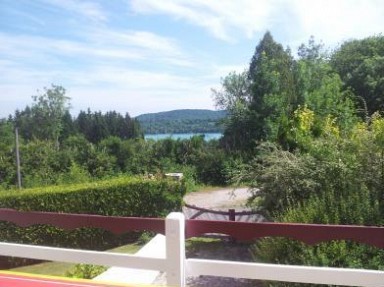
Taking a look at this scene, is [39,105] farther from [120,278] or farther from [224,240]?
[120,278]

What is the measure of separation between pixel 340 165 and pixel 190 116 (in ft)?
185

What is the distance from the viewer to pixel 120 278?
4.70 m

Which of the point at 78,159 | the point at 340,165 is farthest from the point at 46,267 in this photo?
the point at 78,159

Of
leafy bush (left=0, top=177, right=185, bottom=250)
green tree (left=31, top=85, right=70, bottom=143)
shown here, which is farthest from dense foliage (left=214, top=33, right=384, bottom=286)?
green tree (left=31, top=85, right=70, bottom=143)

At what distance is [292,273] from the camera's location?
2.10 metres

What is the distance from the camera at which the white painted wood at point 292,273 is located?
201 cm

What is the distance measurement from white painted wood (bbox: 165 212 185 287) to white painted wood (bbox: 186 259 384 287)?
76mm

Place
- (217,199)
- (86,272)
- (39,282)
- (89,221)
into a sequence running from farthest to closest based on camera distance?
1. (217,199)
2. (86,272)
3. (89,221)
4. (39,282)

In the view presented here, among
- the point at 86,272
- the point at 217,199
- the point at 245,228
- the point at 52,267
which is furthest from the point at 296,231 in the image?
the point at 217,199

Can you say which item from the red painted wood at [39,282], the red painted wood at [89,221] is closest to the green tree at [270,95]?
the red painted wood at [89,221]

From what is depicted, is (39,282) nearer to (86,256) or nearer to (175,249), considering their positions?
(86,256)

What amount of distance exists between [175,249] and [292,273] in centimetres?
56

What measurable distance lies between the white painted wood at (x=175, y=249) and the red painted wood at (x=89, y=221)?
1.31 ft

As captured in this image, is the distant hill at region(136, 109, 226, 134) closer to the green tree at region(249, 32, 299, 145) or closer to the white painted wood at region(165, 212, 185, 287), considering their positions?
the green tree at region(249, 32, 299, 145)
